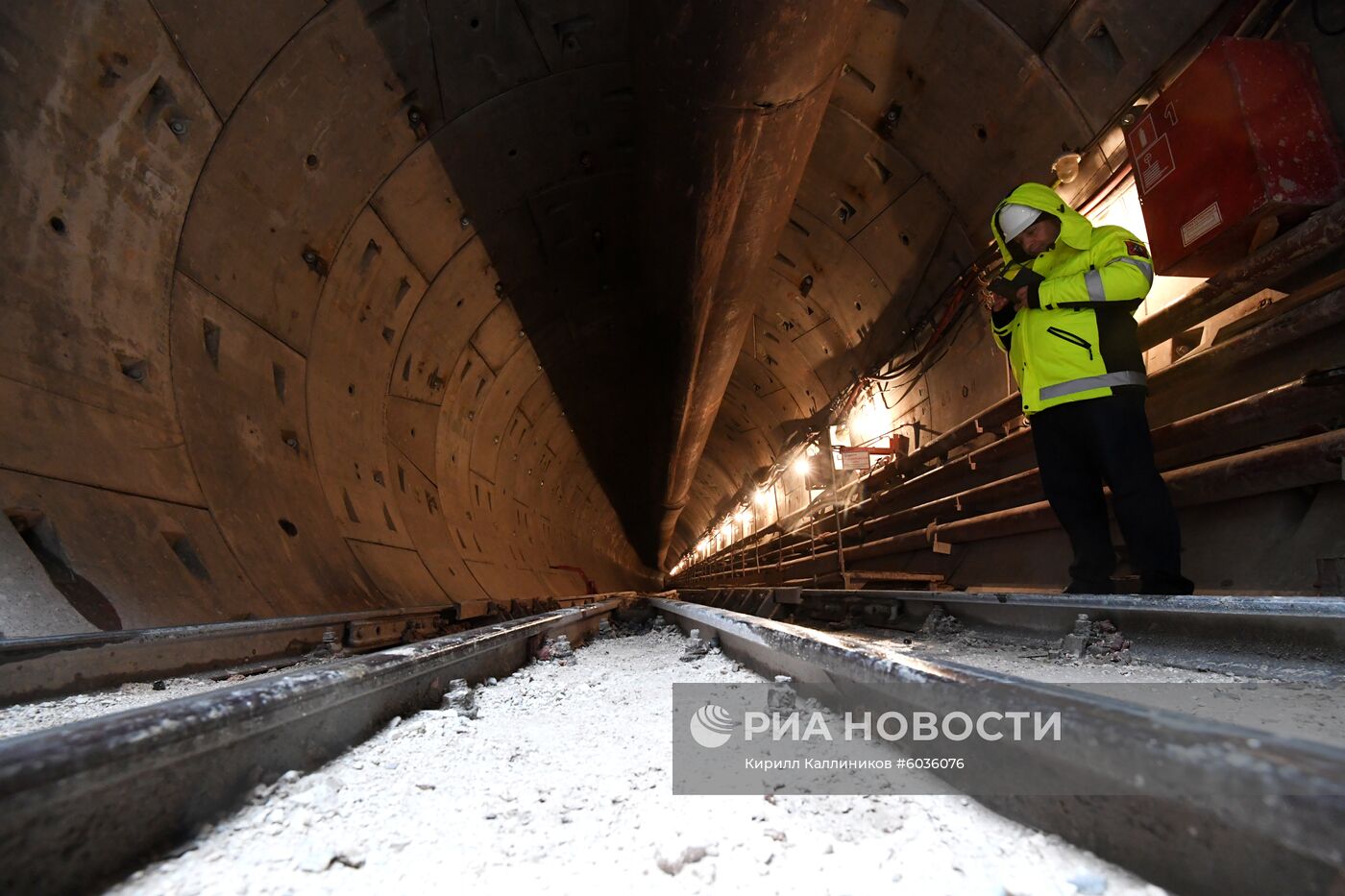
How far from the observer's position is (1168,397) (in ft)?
12.2

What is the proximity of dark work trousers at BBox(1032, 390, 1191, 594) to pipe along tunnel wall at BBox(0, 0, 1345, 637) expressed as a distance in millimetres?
607

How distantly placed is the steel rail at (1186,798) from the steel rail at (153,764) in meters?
1.28

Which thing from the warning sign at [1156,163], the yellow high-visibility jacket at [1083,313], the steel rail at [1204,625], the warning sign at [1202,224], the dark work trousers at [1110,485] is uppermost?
the warning sign at [1156,163]

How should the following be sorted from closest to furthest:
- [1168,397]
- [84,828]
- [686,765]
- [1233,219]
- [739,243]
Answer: [84,828] → [686,765] → [1233,219] → [1168,397] → [739,243]

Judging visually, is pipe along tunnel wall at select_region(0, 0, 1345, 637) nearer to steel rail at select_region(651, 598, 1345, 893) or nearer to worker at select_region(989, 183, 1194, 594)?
worker at select_region(989, 183, 1194, 594)

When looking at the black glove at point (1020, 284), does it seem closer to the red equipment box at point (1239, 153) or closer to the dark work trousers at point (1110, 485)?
the dark work trousers at point (1110, 485)

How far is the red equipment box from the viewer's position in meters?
2.78

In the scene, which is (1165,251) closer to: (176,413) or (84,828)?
(84,828)

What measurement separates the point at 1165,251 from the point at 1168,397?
94 centimetres

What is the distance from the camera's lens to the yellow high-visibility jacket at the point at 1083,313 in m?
2.93

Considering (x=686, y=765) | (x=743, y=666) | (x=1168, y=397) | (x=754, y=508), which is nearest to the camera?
(x=686, y=765)

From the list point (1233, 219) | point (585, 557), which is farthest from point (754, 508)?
point (1233, 219)

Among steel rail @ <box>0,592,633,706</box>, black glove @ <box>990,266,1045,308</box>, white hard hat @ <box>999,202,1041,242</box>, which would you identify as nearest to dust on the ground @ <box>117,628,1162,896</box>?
steel rail @ <box>0,592,633,706</box>

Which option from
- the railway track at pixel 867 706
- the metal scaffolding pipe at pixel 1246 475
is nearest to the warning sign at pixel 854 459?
the metal scaffolding pipe at pixel 1246 475
